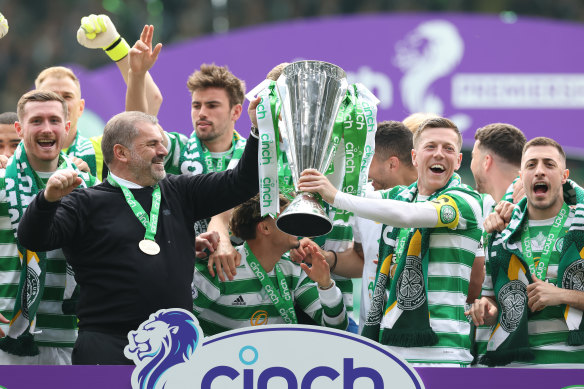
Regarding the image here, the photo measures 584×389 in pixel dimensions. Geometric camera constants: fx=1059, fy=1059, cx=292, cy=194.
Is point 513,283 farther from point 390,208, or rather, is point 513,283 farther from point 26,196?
point 26,196

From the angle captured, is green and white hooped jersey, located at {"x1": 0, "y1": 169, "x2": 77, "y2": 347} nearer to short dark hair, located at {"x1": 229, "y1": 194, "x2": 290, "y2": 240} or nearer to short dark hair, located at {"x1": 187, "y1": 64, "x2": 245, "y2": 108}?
short dark hair, located at {"x1": 229, "y1": 194, "x2": 290, "y2": 240}

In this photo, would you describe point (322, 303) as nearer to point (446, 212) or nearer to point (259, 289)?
point (259, 289)

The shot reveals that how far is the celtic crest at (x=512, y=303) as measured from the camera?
4.96 m

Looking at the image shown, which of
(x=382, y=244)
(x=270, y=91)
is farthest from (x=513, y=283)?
(x=270, y=91)

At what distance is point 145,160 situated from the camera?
4766mm

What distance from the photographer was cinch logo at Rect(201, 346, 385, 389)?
4211 millimetres

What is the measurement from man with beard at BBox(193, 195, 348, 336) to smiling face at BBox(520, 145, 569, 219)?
1.06 m

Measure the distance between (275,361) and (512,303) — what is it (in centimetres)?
137

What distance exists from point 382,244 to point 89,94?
7183 millimetres

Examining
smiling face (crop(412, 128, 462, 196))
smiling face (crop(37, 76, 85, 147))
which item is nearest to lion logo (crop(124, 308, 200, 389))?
smiling face (crop(412, 128, 462, 196))

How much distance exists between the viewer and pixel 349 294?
18.0 feet

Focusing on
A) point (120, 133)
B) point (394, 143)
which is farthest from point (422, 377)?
point (394, 143)

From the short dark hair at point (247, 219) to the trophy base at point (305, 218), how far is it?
2.87 feet

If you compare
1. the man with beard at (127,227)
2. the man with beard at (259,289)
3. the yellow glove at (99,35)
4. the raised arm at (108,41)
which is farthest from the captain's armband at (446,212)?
the yellow glove at (99,35)
